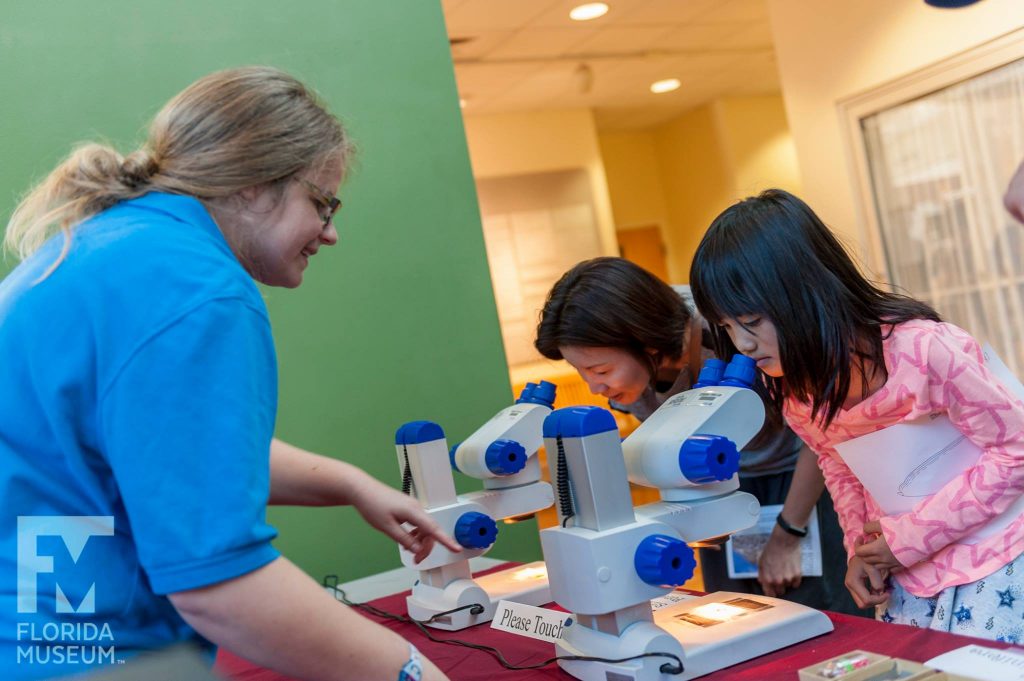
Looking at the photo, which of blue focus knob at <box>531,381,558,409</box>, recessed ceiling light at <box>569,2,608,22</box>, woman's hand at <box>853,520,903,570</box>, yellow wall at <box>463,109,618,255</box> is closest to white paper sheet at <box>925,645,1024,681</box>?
woman's hand at <box>853,520,903,570</box>

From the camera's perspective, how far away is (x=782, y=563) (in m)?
1.74

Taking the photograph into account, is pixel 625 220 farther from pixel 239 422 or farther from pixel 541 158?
pixel 239 422

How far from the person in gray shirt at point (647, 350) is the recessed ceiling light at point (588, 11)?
343 centimetres

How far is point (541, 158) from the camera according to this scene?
714cm

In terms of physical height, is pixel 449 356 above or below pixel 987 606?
above

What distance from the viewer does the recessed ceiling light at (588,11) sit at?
16.0ft

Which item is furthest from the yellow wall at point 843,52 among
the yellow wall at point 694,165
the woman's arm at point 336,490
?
the woman's arm at point 336,490

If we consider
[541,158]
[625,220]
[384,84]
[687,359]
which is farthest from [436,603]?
[625,220]

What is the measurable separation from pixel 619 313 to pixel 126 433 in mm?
1072

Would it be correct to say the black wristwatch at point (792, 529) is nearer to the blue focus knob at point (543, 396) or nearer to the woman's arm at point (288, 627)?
the blue focus knob at point (543, 396)

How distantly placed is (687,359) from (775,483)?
37cm

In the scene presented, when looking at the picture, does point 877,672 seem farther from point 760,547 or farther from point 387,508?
point 760,547

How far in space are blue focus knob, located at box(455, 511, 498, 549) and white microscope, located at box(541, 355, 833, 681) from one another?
13.0 inches

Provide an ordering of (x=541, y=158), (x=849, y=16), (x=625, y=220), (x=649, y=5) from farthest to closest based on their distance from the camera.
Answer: (x=625, y=220), (x=541, y=158), (x=649, y=5), (x=849, y=16)
